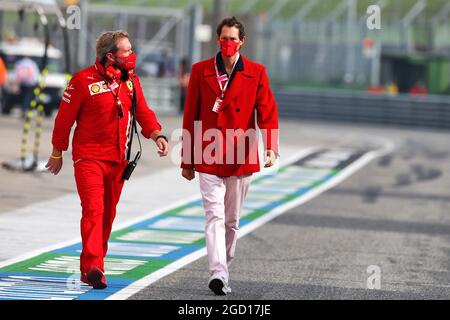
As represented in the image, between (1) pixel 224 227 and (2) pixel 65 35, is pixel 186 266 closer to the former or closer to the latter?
(1) pixel 224 227

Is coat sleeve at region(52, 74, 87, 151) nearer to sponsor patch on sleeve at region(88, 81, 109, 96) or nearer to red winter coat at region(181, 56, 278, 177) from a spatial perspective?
sponsor patch on sleeve at region(88, 81, 109, 96)

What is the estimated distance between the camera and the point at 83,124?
9.09m

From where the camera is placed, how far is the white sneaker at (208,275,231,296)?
895 cm

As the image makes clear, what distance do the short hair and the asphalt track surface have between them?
1.60m

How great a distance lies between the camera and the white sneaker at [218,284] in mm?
8953

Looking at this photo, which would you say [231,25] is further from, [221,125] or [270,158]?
[270,158]

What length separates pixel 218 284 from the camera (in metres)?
8.96

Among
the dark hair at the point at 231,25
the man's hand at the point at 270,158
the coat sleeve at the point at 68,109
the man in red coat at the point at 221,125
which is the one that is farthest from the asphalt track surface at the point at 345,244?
the dark hair at the point at 231,25

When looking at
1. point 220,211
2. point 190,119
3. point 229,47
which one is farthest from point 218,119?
point 220,211

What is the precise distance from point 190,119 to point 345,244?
380 cm

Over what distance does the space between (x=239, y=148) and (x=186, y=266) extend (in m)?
1.74

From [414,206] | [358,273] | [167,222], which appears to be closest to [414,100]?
[414,206]

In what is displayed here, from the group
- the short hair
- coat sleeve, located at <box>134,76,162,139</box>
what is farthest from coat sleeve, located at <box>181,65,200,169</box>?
the short hair
